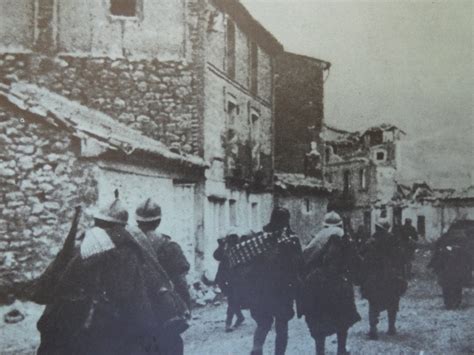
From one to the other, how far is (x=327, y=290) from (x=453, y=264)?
279cm

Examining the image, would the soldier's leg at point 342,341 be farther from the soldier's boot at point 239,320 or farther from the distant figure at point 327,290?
the soldier's boot at point 239,320

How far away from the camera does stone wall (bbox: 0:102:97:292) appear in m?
5.13

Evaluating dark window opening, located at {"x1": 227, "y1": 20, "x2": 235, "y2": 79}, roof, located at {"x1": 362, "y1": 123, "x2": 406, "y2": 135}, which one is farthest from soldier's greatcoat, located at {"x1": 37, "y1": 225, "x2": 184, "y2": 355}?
dark window opening, located at {"x1": 227, "y1": 20, "x2": 235, "y2": 79}

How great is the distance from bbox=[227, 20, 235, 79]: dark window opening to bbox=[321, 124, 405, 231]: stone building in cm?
337

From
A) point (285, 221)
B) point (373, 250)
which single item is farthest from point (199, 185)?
point (285, 221)

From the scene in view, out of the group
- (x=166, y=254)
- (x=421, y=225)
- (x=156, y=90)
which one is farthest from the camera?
(x=421, y=225)

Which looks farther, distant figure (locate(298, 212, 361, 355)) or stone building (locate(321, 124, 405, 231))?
stone building (locate(321, 124, 405, 231))

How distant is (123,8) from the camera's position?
23.0ft

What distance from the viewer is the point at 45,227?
5.29 meters

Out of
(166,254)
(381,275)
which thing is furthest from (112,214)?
(381,275)

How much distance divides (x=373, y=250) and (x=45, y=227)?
313 centimetres

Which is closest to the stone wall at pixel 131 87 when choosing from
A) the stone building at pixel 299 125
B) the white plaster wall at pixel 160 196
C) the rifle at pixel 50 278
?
the white plaster wall at pixel 160 196

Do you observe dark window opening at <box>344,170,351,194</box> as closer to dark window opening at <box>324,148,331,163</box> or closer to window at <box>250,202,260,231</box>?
dark window opening at <box>324,148,331,163</box>

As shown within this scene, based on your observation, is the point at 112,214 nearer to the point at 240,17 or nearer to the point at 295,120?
the point at 240,17
